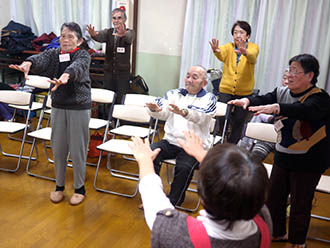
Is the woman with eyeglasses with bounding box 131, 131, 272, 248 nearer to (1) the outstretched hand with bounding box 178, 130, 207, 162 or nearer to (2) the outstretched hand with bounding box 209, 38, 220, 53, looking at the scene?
(1) the outstretched hand with bounding box 178, 130, 207, 162

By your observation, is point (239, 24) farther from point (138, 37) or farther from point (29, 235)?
point (29, 235)

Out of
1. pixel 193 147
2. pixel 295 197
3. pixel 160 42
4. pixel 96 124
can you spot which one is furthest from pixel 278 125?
pixel 160 42

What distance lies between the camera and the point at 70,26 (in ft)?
8.88

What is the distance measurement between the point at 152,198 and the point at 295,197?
1.67 meters

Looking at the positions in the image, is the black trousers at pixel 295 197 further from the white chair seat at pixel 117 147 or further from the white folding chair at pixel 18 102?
the white folding chair at pixel 18 102

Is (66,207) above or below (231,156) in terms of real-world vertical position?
below

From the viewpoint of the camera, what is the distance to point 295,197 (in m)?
2.36

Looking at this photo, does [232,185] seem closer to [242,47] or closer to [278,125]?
[278,125]

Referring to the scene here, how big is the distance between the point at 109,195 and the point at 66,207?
45cm

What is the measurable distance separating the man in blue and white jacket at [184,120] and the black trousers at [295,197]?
0.70 m

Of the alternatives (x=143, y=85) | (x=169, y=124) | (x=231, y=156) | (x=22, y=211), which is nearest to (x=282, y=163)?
(x=169, y=124)

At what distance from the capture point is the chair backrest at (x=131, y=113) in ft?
12.1

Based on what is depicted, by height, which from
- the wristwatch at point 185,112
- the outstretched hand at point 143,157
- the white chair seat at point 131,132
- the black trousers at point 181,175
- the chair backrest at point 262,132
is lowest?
the black trousers at point 181,175

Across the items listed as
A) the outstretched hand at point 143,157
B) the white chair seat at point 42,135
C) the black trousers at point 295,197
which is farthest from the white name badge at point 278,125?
the white chair seat at point 42,135
